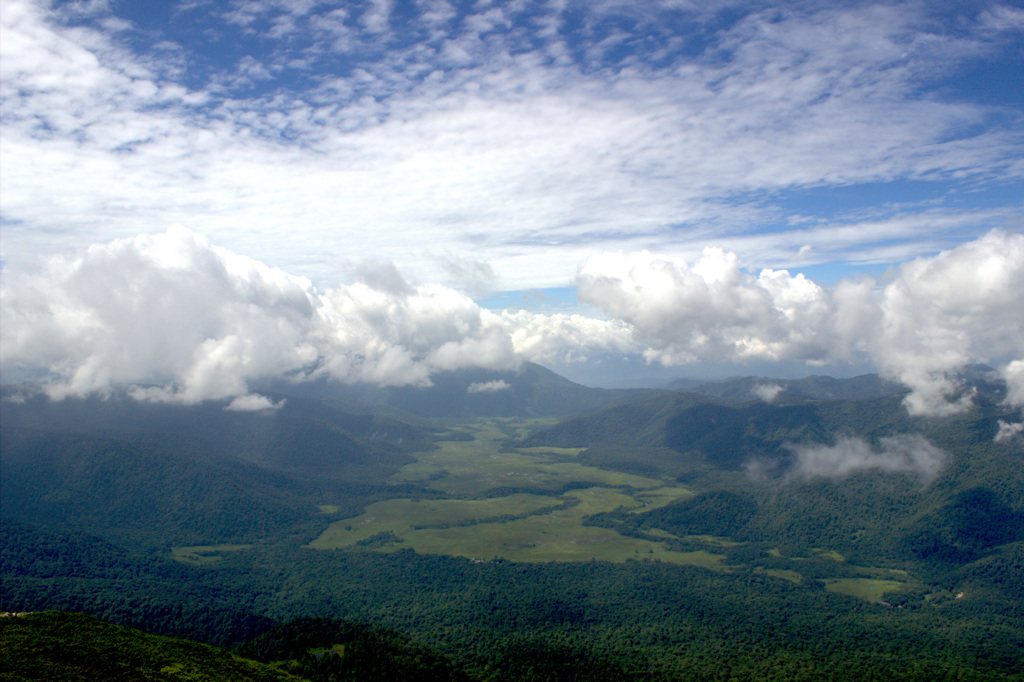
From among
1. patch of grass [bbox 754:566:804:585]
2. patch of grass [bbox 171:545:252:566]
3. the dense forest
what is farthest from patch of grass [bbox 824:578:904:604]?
patch of grass [bbox 171:545:252:566]

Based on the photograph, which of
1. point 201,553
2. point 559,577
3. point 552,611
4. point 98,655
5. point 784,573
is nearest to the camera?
point 98,655

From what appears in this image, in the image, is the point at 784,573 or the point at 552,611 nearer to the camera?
the point at 552,611

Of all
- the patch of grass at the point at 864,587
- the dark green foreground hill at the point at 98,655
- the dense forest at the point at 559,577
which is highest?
the dark green foreground hill at the point at 98,655

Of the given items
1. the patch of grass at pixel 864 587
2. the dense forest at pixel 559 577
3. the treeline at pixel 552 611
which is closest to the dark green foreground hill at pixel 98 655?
the dense forest at pixel 559 577

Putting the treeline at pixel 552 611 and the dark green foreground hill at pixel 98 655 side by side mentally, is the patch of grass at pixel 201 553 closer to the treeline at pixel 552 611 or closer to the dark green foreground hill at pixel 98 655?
the treeline at pixel 552 611

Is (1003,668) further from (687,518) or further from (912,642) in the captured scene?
(687,518)

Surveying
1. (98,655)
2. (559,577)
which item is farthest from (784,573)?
(98,655)

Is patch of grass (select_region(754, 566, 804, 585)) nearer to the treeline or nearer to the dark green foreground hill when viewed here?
the treeline

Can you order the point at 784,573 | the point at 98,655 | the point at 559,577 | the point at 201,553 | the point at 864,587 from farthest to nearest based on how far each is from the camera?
the point at 201,553 → the point at 784,573 → the point at 864,587 → the point at 559,577 → the point at 98,655

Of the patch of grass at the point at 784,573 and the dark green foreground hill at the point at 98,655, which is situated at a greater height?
the dark green foreground hill at the point at 98,655

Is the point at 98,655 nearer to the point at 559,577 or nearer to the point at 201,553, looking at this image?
the point at 559,577
